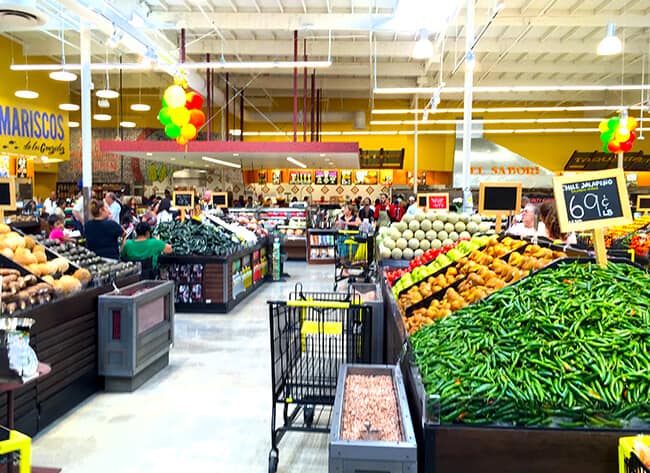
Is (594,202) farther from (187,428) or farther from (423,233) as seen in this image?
(187,428)

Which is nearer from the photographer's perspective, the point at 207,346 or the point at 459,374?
the point at 459,374

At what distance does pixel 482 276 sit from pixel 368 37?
1284 cm

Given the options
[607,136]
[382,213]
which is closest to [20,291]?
[382,213]

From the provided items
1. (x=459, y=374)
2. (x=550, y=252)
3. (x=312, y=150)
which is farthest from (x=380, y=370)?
(x=312, y=150)

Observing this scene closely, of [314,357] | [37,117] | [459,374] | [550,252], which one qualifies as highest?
[37,117]

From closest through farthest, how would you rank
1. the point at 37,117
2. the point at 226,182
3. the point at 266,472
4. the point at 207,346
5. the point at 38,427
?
the point at 266,472 → the point at 38,427 → the point at 207,346 → the point at 37,117 → the point at 226,182

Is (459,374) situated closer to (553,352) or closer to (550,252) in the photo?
(553,352)

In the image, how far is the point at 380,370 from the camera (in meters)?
2.74

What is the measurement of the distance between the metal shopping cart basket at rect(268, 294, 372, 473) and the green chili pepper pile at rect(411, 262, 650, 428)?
844 millimetres

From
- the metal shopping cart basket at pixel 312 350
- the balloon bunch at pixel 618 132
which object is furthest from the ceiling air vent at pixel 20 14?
the balloon bunch at pixel 618 132

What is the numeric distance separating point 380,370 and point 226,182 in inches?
910

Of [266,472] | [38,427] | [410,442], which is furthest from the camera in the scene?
[38,427]

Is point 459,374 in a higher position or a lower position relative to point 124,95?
lower

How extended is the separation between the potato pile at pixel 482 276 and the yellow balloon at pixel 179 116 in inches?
261
